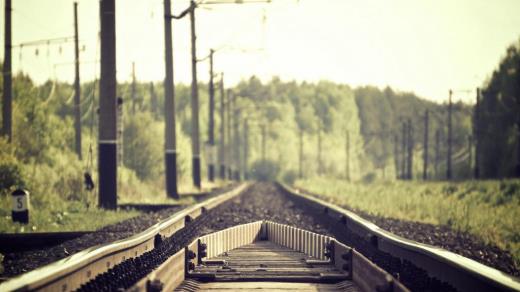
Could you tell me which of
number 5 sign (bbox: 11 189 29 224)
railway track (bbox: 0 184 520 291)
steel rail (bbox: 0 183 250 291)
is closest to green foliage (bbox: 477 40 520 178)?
number 5 sign (bbox: 11 189 29 224)

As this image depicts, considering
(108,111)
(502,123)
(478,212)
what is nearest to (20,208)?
(108,111)

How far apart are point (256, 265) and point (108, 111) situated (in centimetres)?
1226

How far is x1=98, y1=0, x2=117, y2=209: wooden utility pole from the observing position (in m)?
23.5

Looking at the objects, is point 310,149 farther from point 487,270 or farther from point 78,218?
point 487,270

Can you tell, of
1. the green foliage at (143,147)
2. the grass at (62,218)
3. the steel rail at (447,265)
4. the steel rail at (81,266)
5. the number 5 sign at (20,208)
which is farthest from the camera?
the green foliage at (143,147)

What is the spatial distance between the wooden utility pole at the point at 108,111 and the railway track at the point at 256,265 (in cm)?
729

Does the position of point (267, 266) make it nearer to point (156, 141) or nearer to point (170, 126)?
point (170, 126)

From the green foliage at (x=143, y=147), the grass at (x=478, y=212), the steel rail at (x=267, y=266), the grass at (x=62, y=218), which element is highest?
the green foliage at (x=143, y=147)

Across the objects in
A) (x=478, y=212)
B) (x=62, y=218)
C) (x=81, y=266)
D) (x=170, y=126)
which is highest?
(x=170, y=126)

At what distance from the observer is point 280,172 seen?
12812 cm

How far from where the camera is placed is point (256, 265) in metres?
12.4

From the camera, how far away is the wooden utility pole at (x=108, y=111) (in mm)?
23484

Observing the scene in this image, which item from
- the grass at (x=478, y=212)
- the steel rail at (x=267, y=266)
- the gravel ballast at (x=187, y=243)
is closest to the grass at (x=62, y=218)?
the gravel ballast at (x=187, y=243)

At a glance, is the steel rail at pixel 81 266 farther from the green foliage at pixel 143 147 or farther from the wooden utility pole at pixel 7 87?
the green foliage at pixel 143 147
